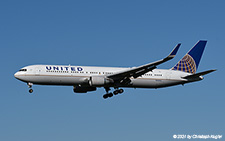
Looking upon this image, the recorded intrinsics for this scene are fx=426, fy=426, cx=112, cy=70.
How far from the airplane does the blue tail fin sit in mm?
1834

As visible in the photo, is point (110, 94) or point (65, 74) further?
point (110, 94)

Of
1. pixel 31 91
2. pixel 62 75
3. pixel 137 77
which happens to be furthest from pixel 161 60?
pixel 31 91

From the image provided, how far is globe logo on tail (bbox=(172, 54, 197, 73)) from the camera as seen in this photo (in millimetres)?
67037

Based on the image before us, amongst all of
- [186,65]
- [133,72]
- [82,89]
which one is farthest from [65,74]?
[186,65]

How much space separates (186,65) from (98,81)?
17001mm

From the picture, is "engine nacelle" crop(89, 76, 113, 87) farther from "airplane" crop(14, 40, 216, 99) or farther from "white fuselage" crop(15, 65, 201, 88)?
"white fuselage" crop(15, 65, 201, 88)

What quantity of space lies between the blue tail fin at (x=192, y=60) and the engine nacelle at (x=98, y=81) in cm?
1348

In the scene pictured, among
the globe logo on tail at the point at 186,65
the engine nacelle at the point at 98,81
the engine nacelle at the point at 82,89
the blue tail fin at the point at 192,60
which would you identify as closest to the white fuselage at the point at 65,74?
the engine nacelle at the point at 98,81

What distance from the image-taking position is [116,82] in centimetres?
6009

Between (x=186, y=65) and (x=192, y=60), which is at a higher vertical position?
(x=192, y=60)

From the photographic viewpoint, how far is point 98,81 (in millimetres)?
57844

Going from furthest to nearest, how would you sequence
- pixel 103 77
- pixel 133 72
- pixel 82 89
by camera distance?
1. pixel 82 89
2. pixel 103 77
3. pixel 133 72

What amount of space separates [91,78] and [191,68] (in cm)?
1852

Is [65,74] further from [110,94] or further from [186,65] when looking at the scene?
[186,65]
